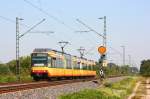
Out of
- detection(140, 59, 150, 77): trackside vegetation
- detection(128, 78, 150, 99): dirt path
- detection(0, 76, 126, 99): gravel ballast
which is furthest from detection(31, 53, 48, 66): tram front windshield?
detection(140, 59, 150, 77): trackside vegetation

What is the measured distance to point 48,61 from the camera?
1839 inches

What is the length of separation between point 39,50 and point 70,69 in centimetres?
1139

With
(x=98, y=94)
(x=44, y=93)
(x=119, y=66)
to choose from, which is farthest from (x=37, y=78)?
(x=119, y=66)

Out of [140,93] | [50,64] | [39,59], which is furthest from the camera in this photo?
[140,93]

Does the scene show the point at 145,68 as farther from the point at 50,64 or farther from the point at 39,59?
the point at 39,59

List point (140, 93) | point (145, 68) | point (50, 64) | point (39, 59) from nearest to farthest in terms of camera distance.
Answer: point (39, 59), point (50, 64), point (140, 93), point (145, 68)

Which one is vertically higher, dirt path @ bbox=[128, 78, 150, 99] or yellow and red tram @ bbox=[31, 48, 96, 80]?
yellow and red tram @ bbox=[31, 48, 96, 80]

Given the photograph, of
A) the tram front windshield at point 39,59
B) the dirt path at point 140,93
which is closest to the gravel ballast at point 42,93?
the dirt path at point 140,93

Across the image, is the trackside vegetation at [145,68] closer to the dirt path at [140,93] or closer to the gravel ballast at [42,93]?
the dirt path at [140,93]

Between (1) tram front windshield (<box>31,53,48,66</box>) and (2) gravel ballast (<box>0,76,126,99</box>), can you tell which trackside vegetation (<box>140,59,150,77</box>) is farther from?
(2) gravel ballast (<box>0,76,126,99</box>)

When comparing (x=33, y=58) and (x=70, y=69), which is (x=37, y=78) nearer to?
(x=33, y=58)

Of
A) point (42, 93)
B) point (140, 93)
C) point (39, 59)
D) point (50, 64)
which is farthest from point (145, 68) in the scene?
point (42, 93)

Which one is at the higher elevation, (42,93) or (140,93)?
(42,93)

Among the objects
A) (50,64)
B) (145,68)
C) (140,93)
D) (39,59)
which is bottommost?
(140,93)
